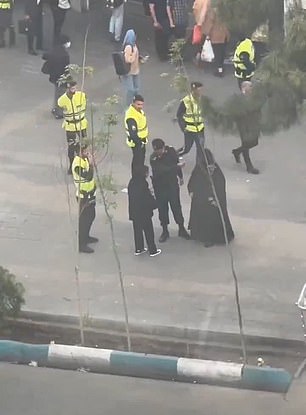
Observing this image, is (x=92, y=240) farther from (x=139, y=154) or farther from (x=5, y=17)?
(x=5, y=17)

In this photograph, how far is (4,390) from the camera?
1139 centimetres

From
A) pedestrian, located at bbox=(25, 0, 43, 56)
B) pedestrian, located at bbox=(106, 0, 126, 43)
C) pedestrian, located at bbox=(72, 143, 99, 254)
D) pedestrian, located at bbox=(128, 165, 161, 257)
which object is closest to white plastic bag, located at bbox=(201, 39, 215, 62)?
pedestrian, located at bbox=(106, 0, 126, 43)

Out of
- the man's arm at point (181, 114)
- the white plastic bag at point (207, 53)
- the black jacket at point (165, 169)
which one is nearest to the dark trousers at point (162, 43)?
the white plastic bag at point (207, 53)

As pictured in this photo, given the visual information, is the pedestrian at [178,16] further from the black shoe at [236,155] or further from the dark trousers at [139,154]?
the dark trousers at [139,154]

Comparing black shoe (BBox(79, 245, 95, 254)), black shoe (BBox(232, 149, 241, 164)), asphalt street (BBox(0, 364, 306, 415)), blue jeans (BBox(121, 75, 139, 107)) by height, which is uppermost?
blue jeans (BBox(121, 75, 139, 107))

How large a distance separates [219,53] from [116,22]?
9.68 ft

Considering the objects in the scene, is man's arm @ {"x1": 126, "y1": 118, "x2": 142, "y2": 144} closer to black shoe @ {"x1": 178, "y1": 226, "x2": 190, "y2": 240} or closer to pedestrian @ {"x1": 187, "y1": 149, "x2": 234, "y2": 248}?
pedestrian @ {"x1": 187, "y1": 149, "x2": 234, "y2": 248}

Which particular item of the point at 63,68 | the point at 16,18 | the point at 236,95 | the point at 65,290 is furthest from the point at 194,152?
the point at 16,18

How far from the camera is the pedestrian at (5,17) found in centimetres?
2156

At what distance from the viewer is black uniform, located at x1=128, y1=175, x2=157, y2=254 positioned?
13.8 m

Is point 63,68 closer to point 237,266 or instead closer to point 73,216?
point 73,216

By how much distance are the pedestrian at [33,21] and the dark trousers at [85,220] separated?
28.4ft

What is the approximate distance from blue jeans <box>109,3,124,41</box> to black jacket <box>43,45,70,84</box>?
13.7ft

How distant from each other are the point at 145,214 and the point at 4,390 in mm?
3411
